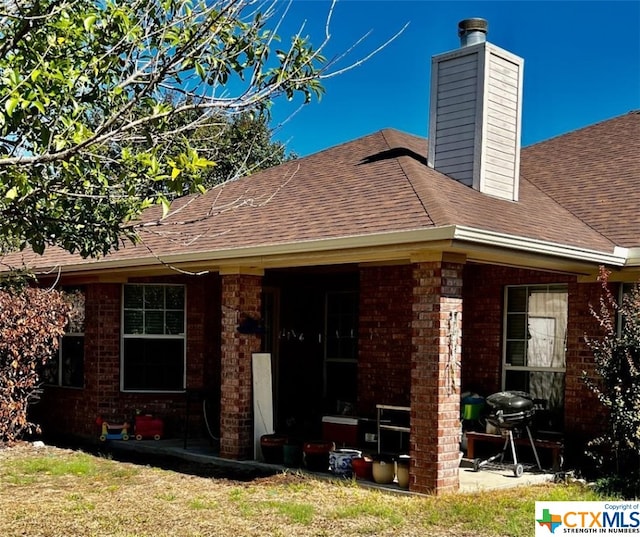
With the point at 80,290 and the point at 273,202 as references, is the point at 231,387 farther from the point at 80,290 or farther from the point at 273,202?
the point at 80,290

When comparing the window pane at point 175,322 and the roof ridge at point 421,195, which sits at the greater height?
the roof ridge at point 421,195

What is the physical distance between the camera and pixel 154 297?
1321cm

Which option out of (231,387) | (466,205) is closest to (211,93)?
(466,205)

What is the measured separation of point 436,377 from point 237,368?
3341 mm

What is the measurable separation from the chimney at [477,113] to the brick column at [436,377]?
285 cm

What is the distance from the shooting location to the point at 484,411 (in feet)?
36.3

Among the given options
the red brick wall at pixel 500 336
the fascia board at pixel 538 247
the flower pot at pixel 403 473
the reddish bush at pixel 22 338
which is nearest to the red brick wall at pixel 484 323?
the red brick wall at pixel 500 336

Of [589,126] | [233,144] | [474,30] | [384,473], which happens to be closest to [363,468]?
[384,473]

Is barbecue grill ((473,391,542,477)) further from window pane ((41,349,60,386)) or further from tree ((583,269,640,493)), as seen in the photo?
window pane ((41,349,60,386))

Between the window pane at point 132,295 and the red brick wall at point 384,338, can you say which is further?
the window pane at point 132,295

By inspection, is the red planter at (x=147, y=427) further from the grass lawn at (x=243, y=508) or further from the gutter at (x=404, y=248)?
the gutter at (x=404, y=248)

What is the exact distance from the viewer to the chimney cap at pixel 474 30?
37.8ft

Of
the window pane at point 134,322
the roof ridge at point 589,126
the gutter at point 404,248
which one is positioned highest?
the roof ridge at point 589,126

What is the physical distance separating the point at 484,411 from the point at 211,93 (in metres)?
7.28
